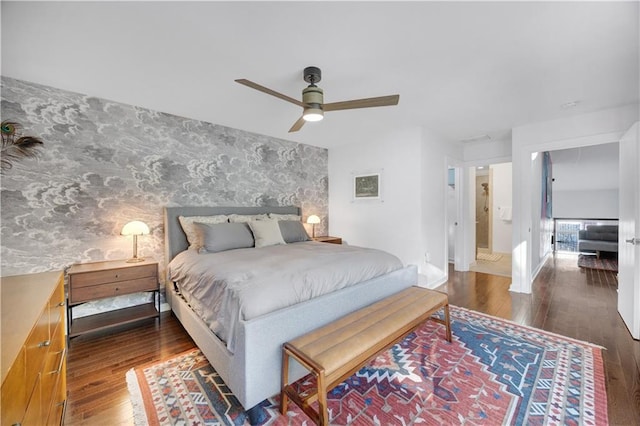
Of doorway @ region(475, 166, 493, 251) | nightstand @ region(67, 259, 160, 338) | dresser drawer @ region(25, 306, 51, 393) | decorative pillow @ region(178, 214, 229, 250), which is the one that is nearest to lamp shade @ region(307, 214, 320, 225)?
decorative pillow @ region(178, 214, 229, 250)

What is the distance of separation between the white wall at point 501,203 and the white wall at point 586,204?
2537 millimetres

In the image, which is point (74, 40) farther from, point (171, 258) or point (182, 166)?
point (171, 258)

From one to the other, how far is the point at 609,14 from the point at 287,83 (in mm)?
2273

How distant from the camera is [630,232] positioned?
2.59 meters

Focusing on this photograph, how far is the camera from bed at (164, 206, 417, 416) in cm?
151

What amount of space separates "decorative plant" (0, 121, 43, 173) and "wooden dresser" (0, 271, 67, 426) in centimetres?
151

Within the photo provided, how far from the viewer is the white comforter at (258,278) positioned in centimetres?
168

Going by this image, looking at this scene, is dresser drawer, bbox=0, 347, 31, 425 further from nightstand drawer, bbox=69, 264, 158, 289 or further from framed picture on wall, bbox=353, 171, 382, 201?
framed picture on wall, bbox=353, 171, 382, 201

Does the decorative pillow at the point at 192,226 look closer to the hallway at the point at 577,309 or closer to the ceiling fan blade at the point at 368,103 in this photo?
the ceiling fan blade at the point at 368,103

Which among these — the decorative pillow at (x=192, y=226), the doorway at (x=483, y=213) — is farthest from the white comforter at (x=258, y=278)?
the doorway at (x=483, y=213)

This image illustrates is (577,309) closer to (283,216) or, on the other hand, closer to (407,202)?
(407,202)

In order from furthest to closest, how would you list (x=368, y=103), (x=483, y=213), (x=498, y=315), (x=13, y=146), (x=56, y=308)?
(x=483, y=213) < (x=498, y=315) < (x=13, y=146) < (x=368, y=103) < (x=56, y=308)

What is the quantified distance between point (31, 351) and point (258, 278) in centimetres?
108

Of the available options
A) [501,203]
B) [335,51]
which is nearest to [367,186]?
[335,51]
